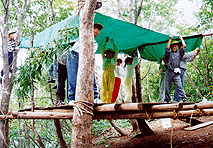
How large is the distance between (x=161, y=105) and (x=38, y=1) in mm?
4370

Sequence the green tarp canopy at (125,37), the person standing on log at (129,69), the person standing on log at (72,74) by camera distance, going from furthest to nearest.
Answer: the person standing on log at (129,69)
the green tarp canopy at (125,37)
the person standing on log at (72,74)

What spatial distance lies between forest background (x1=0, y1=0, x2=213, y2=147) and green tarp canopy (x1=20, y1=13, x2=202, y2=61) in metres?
0.22

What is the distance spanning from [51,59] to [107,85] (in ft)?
3.65

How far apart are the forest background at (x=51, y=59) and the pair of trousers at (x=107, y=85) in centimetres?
92

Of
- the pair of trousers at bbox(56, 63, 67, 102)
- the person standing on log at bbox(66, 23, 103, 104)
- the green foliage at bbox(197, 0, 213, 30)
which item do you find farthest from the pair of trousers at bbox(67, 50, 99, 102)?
the green foliage at bbox(197, 0, 213, 30)

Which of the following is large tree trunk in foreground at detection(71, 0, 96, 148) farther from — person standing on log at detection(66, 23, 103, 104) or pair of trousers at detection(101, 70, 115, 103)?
pair of trousers at detection(101, 70, 115, 103)

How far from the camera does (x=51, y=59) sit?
119 inches

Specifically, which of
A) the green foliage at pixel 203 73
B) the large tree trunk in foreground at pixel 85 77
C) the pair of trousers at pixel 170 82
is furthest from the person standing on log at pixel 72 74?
the green foliage at pixel 203 73

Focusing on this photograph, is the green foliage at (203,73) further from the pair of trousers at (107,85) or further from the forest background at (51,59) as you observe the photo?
the pair of trousers at (107,85)

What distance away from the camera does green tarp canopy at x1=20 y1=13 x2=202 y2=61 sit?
10.4ft

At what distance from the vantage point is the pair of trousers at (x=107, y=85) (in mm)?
3672

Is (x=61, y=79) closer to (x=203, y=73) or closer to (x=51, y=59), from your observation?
(x=51, y=59)

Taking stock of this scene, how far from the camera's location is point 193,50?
13.8 feet

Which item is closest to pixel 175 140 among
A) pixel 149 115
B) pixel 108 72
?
pixel 108 72
